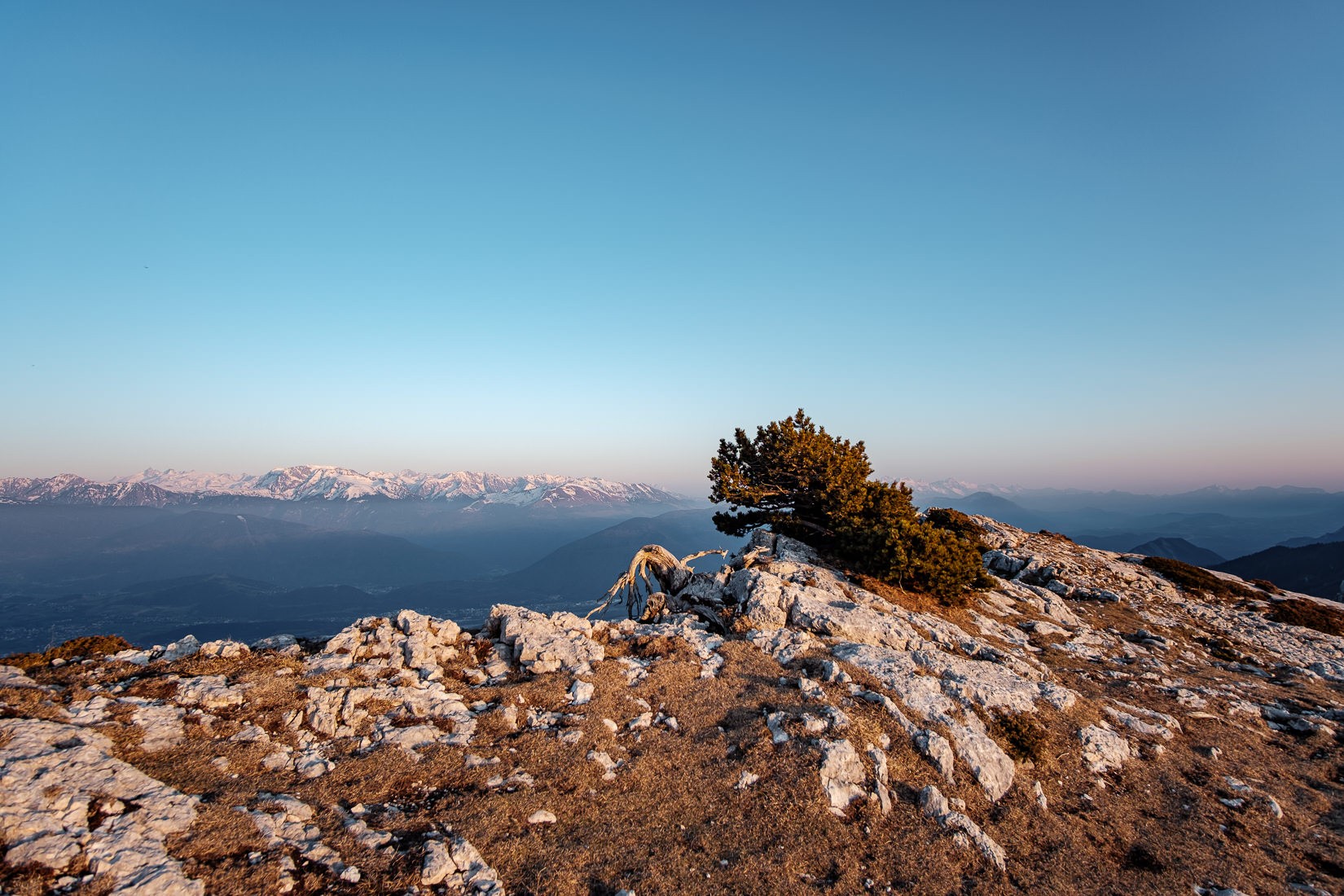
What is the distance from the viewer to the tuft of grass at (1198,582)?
120 ft

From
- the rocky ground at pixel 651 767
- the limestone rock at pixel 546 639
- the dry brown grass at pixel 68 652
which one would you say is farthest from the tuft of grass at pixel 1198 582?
the dry brown grass at pixel 68 652

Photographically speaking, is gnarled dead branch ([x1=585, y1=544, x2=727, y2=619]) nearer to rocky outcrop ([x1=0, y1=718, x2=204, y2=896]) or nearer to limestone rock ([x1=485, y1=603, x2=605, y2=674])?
limestone rock ([x1=485, y1=603, x2=605, y2=674])

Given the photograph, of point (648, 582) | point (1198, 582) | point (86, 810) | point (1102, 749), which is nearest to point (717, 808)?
point (86, 810)

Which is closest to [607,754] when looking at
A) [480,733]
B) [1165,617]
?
[480,733]

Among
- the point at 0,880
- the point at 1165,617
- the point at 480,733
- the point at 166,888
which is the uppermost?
the point at 0,880

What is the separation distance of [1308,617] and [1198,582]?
208 inches

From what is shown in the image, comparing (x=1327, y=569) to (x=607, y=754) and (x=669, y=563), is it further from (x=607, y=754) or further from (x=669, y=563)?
(x=607, y=754)

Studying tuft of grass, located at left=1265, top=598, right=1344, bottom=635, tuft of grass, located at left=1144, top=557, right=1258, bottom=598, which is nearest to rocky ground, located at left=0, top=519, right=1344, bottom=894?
tuft of grass, located at left=1265, top=598, right=1344, bottom=635

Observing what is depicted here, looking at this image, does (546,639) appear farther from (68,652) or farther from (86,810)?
(68,652)

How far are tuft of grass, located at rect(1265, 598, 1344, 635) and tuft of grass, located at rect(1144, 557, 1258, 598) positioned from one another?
2292 millimetres

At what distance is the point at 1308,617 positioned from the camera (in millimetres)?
32562

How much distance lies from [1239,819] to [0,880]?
72.3 ft

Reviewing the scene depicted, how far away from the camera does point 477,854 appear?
899cm

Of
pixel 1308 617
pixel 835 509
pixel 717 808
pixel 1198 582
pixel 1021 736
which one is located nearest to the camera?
pixel 717 808
